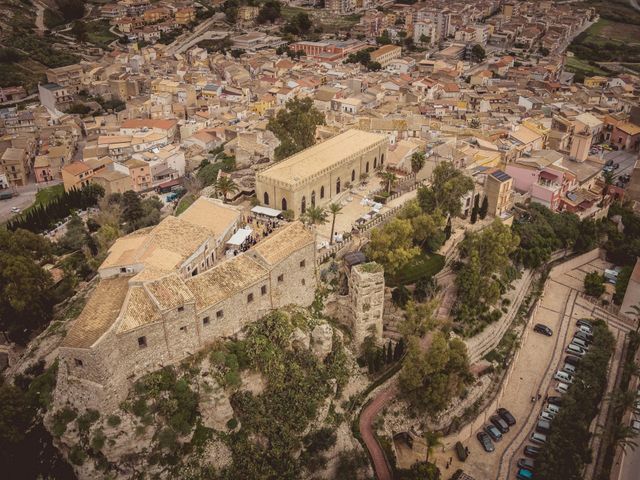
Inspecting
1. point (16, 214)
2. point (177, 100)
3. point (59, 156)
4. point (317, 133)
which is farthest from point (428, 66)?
point (16, 214)

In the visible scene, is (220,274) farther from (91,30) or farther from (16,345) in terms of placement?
(91,30)

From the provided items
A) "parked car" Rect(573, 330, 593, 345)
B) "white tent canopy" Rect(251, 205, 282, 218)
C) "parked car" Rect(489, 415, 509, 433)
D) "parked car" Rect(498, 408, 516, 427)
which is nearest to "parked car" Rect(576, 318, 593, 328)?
"parked car" Rect(573, 330, 593, 345)

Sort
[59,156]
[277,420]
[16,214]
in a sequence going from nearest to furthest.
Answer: [277,420] < [16,214] < [59,156]

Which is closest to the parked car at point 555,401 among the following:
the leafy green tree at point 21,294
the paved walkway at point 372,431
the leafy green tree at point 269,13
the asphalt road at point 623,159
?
the paved walkway at point 372,431

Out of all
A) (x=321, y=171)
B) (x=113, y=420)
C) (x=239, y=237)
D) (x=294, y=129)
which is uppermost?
(x=294, y=129)

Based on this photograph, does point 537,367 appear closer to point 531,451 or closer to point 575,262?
point 531,451

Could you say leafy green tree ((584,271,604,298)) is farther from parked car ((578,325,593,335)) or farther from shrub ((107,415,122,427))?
shrub ((107,415,122,427))

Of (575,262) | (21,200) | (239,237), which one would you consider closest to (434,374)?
(239,237)
